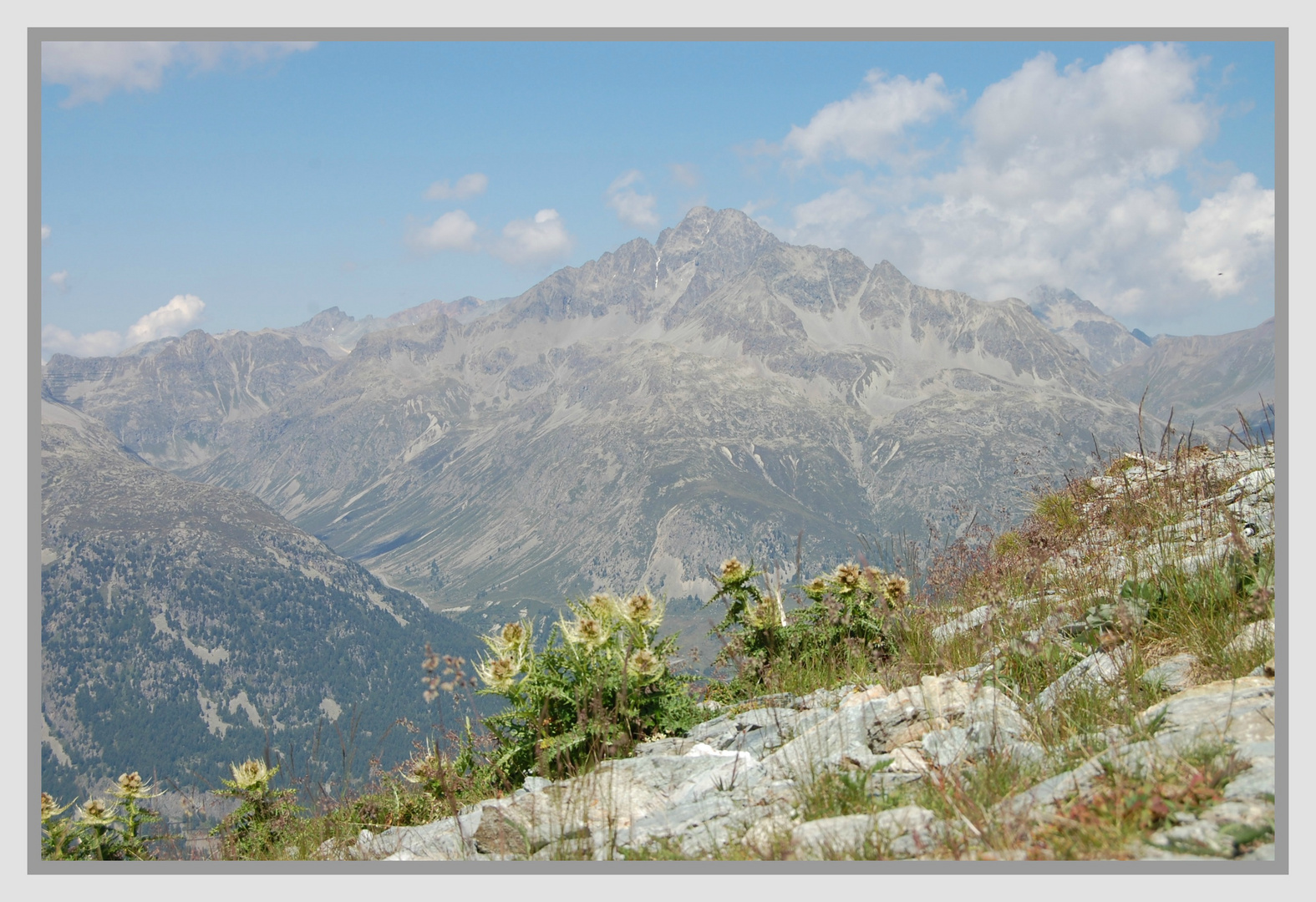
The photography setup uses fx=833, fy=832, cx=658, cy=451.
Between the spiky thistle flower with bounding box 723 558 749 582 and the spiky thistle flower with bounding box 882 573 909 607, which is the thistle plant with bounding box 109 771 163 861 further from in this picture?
the spiky thistle flower with bounding box 882 573 909 607

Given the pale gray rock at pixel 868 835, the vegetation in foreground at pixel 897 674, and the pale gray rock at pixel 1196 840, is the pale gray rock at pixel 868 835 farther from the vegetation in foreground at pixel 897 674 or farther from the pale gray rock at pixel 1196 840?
the pale gray rock at pixel 1196 840

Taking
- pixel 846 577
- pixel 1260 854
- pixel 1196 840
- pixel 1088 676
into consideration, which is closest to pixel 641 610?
pixel 846 577

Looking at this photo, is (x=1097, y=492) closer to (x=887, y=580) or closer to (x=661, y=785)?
(x=887, y=580)

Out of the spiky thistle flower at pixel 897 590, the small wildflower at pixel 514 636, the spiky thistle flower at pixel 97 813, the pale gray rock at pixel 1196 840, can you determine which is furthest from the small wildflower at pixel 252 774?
the pale gray rock at pixel 1196 840

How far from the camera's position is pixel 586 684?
630 cm

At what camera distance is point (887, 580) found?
302 inches

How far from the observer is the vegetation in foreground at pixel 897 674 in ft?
14.4

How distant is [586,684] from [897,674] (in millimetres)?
2456

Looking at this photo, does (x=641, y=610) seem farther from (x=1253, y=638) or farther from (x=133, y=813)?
(x=133, y=813)

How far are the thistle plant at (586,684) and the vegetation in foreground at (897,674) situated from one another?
0.02m

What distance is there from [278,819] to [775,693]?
14.7ft

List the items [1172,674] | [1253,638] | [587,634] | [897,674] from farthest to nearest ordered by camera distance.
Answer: [897,674]
[587,634]
[1172,674]
[1253,638]

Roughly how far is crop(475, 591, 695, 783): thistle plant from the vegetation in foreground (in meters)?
0.02
